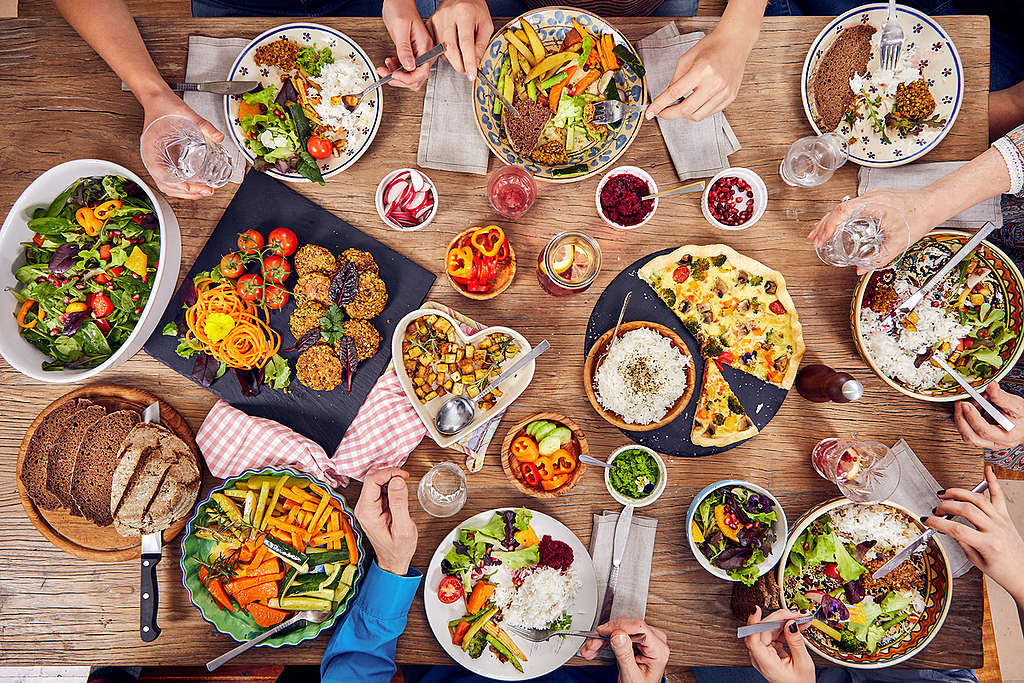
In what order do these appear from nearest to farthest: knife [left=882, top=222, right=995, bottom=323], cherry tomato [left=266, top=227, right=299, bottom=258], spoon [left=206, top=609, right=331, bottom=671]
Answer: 1. spoon [left=206, top=609, right=331, bottom=671]
2. knife [left=882, top=222, right=995, bottom=323]
3. cherry tomato [left=266, top=227, right=299, bottom=258]

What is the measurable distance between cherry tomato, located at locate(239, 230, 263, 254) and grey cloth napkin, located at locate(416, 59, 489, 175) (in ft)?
2.52

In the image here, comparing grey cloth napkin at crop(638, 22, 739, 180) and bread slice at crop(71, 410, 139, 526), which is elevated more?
grey cloth napkin at crop(638, 22, 739, 180)

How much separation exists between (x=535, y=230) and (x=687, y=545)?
59.2 inches

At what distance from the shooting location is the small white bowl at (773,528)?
207 cm

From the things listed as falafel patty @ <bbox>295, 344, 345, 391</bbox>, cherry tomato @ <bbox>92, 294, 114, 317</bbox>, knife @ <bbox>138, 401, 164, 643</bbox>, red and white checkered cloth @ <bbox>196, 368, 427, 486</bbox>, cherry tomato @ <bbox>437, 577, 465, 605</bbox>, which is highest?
cherry tomato @ <bbox>92, 294, 114, 317</bbox>

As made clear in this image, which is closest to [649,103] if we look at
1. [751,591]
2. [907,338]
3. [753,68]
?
[753,68]

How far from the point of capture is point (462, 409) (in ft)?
6.91

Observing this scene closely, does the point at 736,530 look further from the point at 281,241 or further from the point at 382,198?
the point at 281,241

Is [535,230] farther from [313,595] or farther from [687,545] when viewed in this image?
[313,595]

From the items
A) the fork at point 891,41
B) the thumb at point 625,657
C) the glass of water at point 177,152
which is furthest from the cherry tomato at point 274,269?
the fork at point 891,41

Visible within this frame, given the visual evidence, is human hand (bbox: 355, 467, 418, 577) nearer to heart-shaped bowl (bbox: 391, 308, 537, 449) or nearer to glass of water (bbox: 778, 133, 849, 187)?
heart-shaped bowl (bbox: 391, 308, 537, 449)

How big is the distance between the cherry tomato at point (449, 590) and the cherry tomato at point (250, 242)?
62.8 inches

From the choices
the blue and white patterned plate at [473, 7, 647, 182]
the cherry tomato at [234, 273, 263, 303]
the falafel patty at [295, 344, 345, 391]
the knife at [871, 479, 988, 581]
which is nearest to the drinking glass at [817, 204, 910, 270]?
the blue and white patterned plate at [473, 7, 647, 182]

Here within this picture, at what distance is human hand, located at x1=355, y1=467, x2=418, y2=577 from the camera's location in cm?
203
